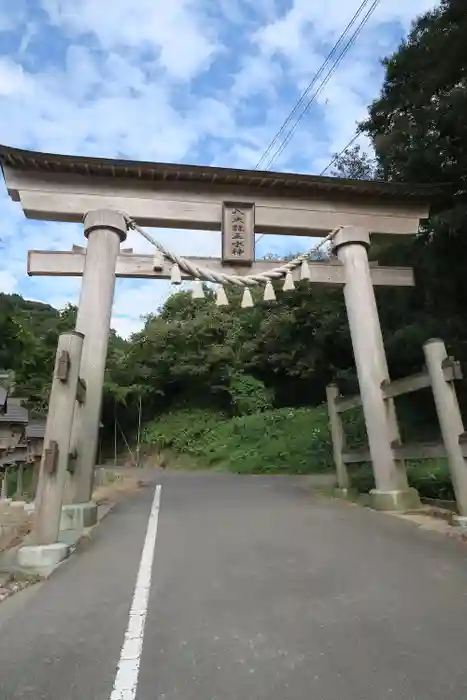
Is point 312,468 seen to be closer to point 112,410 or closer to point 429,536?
point 429,536

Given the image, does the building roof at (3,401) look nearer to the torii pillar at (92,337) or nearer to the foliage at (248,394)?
the foliage at (248,394)

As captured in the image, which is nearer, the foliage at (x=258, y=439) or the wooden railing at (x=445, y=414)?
the wooden railing at (x=445, y=414)

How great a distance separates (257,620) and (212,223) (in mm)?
6871

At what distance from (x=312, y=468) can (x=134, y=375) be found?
51.4 ft

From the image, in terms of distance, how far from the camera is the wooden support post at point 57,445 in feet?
17.4

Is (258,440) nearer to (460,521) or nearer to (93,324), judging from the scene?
(93,324)

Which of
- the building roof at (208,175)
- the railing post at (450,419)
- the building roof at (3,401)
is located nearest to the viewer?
the railing post at (450,419)

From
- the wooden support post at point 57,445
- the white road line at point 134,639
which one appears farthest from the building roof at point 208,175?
the white road line at point 134,639

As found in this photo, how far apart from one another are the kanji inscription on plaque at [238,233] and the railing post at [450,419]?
3.37 m

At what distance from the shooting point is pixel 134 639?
10.4ft

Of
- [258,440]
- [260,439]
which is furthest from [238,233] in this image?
[258,440]

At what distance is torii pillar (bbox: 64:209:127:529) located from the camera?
287 inches

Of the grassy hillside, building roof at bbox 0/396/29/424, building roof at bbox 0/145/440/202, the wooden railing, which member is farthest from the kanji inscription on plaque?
building roof at bbox 0/396/29/424

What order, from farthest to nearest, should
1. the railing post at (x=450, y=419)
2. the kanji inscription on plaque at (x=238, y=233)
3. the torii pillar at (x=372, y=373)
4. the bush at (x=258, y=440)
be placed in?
1. the bush at (x=258, y=440)
2. the kanji inscription on plaque at (x=238, y=233)
3. the torii pillar at (x=372, y=373)
4. the railing post at (x=450, y=419)
